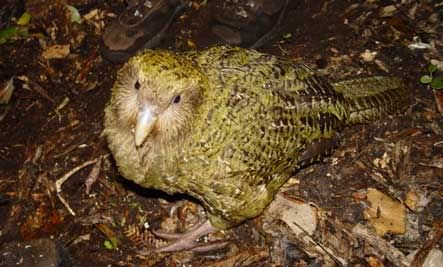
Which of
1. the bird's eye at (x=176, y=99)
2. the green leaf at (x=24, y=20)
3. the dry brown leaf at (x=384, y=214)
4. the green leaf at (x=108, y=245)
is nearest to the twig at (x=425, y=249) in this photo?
the dry brown leaf at (x=384, y=214)

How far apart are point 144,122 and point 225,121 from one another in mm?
586

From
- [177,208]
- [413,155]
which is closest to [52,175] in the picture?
[177,208]

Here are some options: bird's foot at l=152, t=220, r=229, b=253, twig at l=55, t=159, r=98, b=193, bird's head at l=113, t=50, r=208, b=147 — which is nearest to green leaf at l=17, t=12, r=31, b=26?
twig at l=55, t=159, r=98, b=193

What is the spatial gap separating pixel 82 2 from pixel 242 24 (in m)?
1.93

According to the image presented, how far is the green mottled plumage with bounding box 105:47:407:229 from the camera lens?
9.71ft

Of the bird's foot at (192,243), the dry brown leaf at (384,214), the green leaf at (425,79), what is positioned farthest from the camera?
the green leaf at (425,79)

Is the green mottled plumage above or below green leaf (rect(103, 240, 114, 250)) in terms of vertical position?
above

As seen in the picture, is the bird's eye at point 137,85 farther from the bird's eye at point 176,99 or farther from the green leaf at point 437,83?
the green leaf at point 437,83

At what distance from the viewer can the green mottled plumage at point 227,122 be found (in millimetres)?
2961

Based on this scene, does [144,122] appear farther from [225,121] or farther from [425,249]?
[425,249]

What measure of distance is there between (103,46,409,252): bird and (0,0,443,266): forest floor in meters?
0.34

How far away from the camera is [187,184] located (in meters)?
3.35

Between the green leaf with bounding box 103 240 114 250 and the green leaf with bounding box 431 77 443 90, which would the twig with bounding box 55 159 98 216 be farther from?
the green leaf with bounding box 431 77 443 90

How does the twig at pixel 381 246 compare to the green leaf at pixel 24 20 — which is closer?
the twig at pixel 381 246
